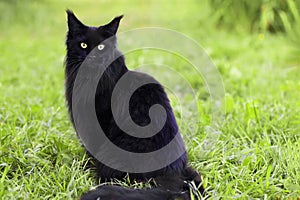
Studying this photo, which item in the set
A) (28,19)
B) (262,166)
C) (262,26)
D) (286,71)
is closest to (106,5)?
(28,19)

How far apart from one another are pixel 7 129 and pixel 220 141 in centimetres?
136

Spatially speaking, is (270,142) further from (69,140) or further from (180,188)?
(69,140)

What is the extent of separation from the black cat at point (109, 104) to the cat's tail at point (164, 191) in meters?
0.01

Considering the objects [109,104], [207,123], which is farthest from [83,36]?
[207,123]

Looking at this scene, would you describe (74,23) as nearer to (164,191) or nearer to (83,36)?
(83,36)

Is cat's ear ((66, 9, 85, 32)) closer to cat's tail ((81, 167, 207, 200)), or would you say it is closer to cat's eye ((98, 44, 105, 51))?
cat's eye ((98, 44, 105, 51))

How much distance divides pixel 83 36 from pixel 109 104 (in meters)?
0.40

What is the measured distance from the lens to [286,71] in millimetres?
4184

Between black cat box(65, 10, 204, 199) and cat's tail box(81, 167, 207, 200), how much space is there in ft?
0.04

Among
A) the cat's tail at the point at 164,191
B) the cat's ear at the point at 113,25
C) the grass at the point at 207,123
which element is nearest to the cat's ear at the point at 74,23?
the cat's ear at the point at 113,25

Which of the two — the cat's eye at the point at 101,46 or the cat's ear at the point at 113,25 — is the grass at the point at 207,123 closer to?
the cat's eye at the point at 101,46

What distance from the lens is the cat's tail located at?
188 centimetres

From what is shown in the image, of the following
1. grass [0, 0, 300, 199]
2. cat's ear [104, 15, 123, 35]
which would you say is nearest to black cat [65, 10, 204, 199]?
cat's ear [104, 15, 123, 35]

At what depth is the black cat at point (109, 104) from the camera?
7.22 ft
